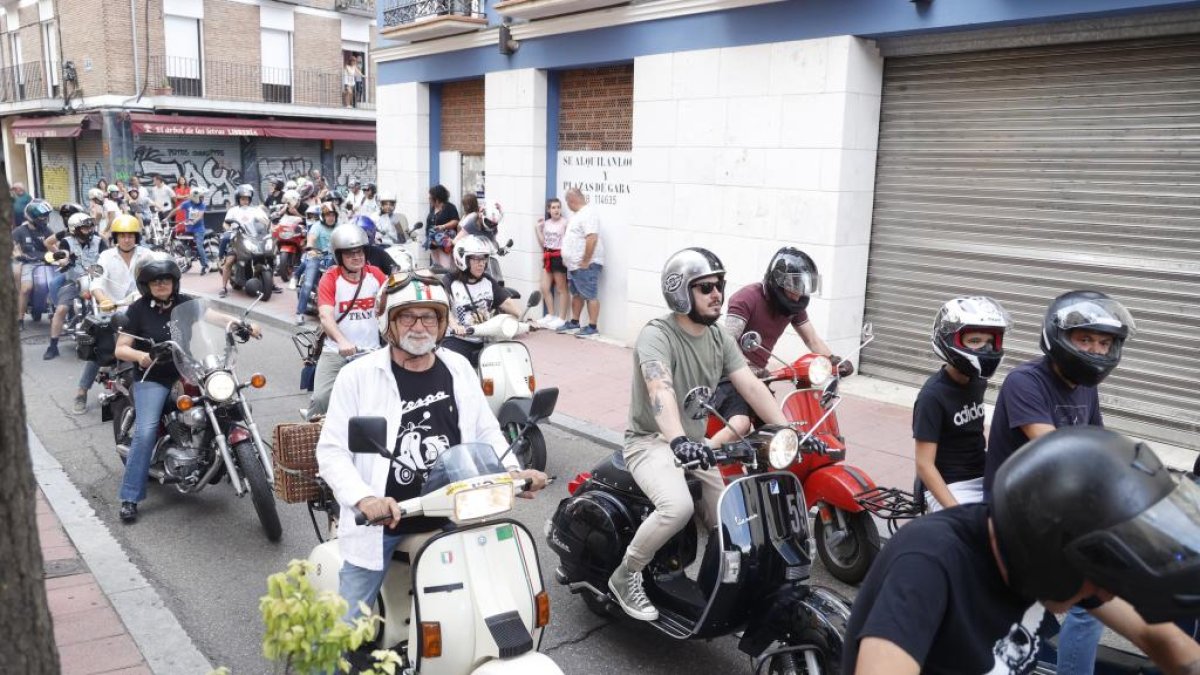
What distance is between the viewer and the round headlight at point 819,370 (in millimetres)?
4953

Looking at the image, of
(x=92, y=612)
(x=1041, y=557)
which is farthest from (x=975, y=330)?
(x=92, y=612)

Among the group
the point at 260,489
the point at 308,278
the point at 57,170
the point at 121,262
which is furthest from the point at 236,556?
the point at 57,170

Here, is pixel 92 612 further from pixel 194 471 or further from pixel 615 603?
pixel 615 603

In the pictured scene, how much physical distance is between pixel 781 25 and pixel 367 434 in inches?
321

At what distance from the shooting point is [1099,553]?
153 centimetres

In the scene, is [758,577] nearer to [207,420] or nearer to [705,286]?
[705,286]

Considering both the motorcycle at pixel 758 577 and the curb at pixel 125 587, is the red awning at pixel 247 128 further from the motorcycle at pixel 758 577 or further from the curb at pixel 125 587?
the motorcycle at pixel 758 577

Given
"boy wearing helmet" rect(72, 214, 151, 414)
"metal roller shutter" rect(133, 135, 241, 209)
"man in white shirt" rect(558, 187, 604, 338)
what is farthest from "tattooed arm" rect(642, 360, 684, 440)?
"metal roller shutter" rect(133, 135, 241, 209)

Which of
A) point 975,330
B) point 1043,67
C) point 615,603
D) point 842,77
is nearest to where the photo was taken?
point 975,330

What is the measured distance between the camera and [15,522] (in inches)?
81.4

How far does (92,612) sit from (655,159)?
8379mm

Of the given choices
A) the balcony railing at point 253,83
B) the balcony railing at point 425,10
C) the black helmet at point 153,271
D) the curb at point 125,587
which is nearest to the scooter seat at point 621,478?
the curb at point 125,587

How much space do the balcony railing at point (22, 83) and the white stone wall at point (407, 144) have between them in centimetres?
2169

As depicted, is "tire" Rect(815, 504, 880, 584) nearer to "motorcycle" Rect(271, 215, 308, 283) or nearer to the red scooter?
the red scooter
